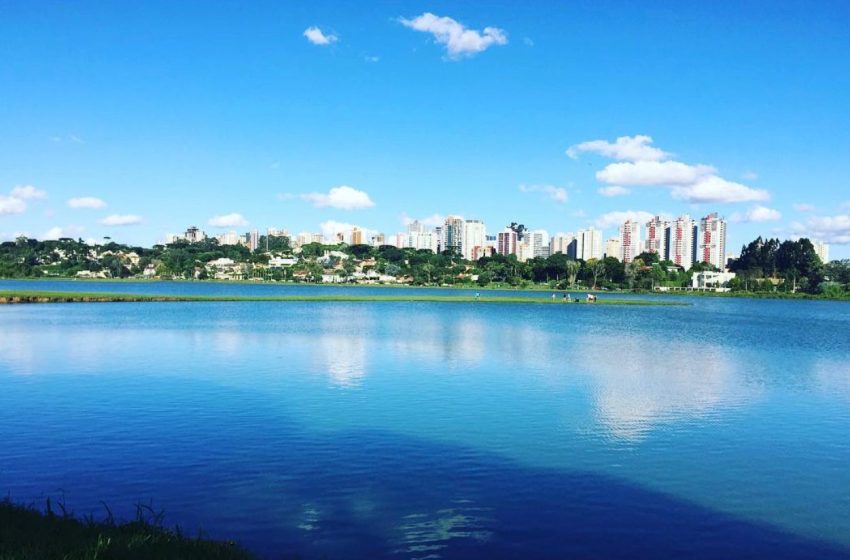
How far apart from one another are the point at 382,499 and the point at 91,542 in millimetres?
4815

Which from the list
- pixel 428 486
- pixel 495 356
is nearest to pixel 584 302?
pixel 495 356

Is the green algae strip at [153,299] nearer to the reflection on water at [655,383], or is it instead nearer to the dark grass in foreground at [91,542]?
the reflection on water at [655,383]

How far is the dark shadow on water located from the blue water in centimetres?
5

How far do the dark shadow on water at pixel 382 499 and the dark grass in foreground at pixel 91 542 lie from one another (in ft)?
4.19

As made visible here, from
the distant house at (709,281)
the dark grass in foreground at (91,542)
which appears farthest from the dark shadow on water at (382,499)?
the distant house at (709,281)

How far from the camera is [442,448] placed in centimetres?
1478

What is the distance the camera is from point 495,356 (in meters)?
32.3

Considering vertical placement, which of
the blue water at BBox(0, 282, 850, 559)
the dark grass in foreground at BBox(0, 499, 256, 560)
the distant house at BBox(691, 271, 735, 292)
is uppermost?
the distant house at BBox(691, 271, 735, 292)

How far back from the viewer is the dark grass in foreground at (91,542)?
7105 millimetres

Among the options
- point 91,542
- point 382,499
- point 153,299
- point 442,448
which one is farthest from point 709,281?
point 91,542

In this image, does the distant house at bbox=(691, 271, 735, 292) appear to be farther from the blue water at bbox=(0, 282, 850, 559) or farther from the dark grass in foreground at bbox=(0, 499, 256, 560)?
the dark grass in foreground at bbox=(0, 499, 256, 560)

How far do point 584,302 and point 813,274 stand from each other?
92079mm

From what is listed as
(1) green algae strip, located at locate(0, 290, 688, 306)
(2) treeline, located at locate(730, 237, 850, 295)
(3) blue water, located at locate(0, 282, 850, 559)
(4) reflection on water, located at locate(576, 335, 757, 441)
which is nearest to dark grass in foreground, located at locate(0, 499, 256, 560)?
(3) blue water, located at locate(0, 282, 850, 559)

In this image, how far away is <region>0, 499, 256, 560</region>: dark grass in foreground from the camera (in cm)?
711
